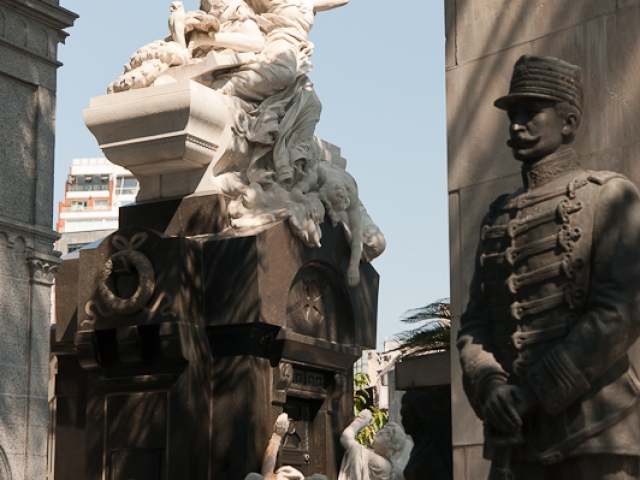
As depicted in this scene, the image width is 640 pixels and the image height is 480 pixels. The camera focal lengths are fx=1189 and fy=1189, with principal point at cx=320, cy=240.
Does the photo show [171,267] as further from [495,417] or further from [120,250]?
[495,417]

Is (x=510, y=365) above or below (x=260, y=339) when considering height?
below

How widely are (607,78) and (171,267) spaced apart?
11059 millimetres

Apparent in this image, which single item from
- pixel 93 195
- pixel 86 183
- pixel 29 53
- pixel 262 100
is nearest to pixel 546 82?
pixel 29 53

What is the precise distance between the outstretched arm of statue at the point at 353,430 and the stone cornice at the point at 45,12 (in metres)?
7.12

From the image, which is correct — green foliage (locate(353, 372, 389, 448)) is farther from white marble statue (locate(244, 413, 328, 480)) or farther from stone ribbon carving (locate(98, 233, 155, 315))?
stone ribbon carving (locate(98, 233, 155, 315))

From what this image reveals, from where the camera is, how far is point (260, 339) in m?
16.7

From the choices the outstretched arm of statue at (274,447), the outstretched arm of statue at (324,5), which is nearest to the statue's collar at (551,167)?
the outstretched arm of statue at (274,447)

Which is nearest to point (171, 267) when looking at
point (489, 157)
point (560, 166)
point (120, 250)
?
point (120, 250)

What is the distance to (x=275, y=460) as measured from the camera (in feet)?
53.0

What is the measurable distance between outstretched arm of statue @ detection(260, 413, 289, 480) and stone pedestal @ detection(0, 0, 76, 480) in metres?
3.14

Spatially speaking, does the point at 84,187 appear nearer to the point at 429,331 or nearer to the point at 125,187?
the point at 125,187

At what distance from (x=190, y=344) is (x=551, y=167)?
12.2m

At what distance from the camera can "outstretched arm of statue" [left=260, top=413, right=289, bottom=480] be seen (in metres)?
16.0

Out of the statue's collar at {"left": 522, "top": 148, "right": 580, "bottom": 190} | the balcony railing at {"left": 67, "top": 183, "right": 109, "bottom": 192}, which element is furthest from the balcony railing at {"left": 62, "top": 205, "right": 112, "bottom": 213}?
the statue's collar at {"left": 522, "top": 148, "right": 580, "bottom": 190}
